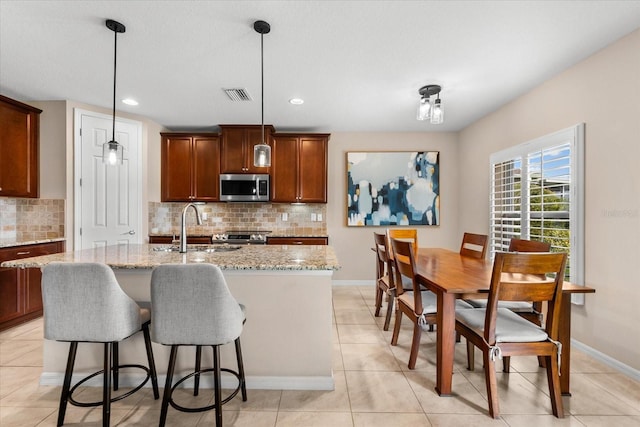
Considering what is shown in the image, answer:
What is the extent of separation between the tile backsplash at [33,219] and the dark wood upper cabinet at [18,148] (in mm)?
179

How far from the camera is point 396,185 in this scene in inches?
190

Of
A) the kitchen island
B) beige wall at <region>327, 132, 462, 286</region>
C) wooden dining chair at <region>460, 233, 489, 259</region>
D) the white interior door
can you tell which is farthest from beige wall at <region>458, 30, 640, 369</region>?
the white interior door

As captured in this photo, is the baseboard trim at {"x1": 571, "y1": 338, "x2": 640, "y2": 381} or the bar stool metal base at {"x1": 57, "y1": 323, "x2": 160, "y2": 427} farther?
the baseboard trim at {"x1": 571, "y1": 338, "x2": 640, "y2": 381}

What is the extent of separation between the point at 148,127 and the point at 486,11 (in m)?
4.12

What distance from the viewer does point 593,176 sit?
2.45 m

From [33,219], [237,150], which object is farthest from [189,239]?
[33,219]

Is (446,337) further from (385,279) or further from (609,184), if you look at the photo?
(609,184)

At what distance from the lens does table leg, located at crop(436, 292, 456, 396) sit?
1.86 m

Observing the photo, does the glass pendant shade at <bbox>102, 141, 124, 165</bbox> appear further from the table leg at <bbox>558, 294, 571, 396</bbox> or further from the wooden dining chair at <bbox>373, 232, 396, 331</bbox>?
the table leg at <bbox>558, 294, 571, 396</bbox>

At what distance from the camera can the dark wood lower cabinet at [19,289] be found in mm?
2951

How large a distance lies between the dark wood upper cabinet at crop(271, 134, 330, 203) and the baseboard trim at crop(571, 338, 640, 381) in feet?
10.3

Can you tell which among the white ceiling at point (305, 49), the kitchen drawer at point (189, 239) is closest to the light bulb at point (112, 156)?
the white ceiling at point (305, 49)

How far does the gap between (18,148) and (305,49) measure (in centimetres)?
338

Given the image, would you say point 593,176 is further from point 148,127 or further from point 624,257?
point 148,127
